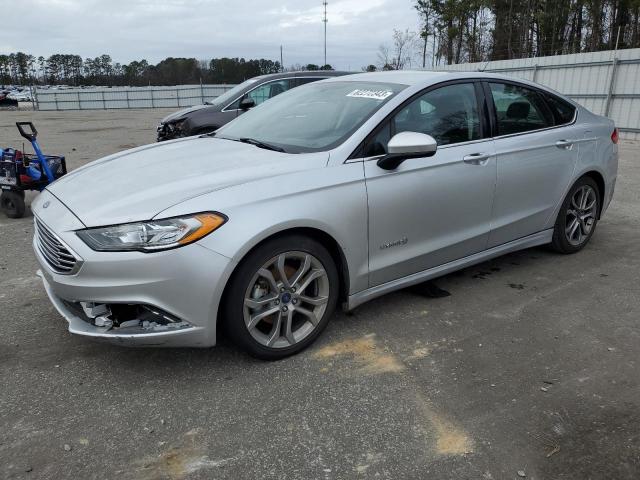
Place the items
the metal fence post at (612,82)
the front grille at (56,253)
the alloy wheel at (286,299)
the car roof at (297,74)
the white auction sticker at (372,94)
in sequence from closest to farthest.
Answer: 1. the front grille at (56,253)
2. the alloy wheel at (286,299)
3. the white auction sticker at (372,94)
4. the car roof at (297,74)
5. the metal fence post at (612,82)

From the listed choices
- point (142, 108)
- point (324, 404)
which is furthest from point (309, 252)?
point (142, 108)

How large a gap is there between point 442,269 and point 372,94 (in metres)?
1.32

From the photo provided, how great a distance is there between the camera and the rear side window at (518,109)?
4.05m

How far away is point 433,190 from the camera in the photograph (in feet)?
11.5

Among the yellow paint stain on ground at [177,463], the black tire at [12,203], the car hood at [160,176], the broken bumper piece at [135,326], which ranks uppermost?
the car hood at [160,176]

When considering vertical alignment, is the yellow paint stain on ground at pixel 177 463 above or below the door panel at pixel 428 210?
below

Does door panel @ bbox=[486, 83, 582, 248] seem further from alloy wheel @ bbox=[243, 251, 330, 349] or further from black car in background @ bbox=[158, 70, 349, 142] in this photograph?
black car in background @ bbox=[158, 70, 349, 142]

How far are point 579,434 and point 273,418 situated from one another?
1.44 m

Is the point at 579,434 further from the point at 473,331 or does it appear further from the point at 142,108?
the point at 142,108

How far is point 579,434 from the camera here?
2463 millimetres

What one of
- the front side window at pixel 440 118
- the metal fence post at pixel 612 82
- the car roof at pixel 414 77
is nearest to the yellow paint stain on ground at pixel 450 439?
the front side window at pixel 440 118

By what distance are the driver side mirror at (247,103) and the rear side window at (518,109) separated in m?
6.48

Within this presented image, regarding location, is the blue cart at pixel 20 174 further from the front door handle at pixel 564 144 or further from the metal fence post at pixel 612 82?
the metal fence post at pixel 612 82

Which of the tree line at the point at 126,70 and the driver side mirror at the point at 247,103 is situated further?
the tree line at the point at 126,70
